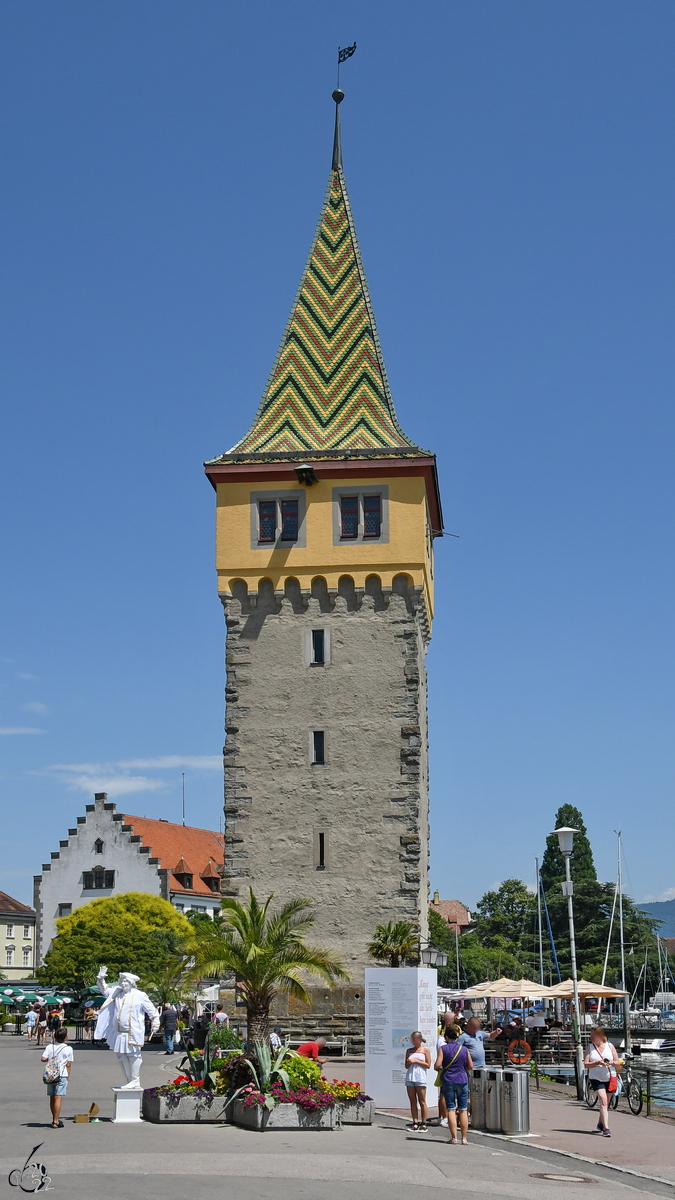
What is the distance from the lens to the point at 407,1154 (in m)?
15.1

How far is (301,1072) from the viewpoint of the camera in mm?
17703

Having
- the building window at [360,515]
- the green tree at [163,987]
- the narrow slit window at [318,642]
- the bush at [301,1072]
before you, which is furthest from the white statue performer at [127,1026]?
the green tree at [163,987]

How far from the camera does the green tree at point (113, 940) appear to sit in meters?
54.2

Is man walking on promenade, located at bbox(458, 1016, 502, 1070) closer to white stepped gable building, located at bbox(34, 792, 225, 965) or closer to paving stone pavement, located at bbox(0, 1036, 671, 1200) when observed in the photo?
paving stone pavement, located at bbox(0, 1036, 671, 1200)

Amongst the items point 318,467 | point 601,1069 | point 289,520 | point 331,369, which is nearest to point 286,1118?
point 601,1069

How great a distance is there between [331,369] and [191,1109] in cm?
2516

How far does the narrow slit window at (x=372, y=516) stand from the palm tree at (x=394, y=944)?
10.1 m

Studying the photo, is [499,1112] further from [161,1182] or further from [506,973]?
[506,973]

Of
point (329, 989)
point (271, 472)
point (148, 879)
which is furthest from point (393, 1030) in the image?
point (148, 879)

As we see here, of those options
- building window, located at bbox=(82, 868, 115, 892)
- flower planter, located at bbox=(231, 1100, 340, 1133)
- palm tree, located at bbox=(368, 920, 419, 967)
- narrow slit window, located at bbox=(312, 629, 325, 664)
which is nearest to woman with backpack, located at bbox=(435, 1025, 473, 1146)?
flower planter, located at bbox=(231, 1100, 340, 1133)

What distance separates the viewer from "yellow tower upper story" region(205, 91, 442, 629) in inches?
1387

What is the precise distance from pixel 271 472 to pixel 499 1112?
20.9 meters

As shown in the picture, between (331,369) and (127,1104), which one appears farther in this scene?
(331,369)

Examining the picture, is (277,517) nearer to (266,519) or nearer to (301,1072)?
(266,519)
